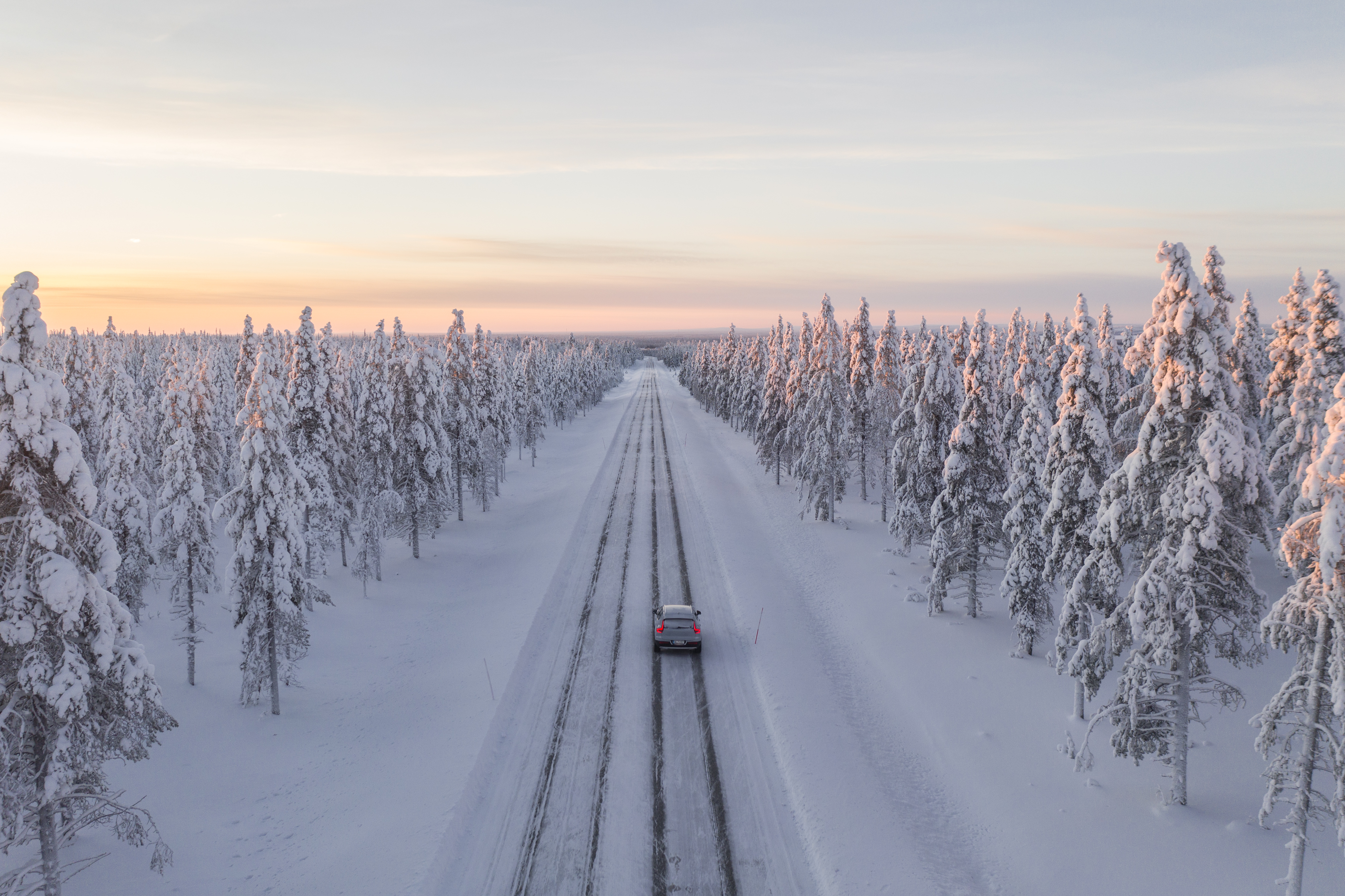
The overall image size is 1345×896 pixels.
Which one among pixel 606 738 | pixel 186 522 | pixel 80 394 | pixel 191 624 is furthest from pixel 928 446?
pixel 80 394

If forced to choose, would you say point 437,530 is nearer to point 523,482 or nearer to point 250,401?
point 523,482

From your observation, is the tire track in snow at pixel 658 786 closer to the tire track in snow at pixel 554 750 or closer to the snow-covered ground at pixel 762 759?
the snow-covered ground at pixel 762 759

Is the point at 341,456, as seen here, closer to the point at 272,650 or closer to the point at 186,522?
the point at 186,522

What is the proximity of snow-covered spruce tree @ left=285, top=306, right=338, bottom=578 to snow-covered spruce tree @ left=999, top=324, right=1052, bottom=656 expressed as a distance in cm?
2736

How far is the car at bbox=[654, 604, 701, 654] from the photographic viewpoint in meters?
23.3

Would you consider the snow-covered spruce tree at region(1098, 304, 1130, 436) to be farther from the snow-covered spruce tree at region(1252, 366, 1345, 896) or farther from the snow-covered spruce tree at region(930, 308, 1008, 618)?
the snow-covered spruce tree at region(1252, 366, 1345, 896)

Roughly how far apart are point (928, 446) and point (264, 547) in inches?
1023

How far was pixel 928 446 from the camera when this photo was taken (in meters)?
31.2

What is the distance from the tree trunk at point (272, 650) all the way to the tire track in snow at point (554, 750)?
8428 millimetres

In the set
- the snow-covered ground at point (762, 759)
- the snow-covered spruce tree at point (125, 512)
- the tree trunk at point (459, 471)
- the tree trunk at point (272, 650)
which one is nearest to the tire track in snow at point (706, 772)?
the snow-covered ground at point (762, 759)

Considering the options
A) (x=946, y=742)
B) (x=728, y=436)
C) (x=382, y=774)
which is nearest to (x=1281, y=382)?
(x=946, y=742)

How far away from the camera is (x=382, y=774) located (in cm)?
1708

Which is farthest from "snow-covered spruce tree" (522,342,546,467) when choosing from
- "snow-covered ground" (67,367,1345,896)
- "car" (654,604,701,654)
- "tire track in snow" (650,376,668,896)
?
"car" (654,604,701,654)

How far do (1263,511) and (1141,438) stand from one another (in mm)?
2783
